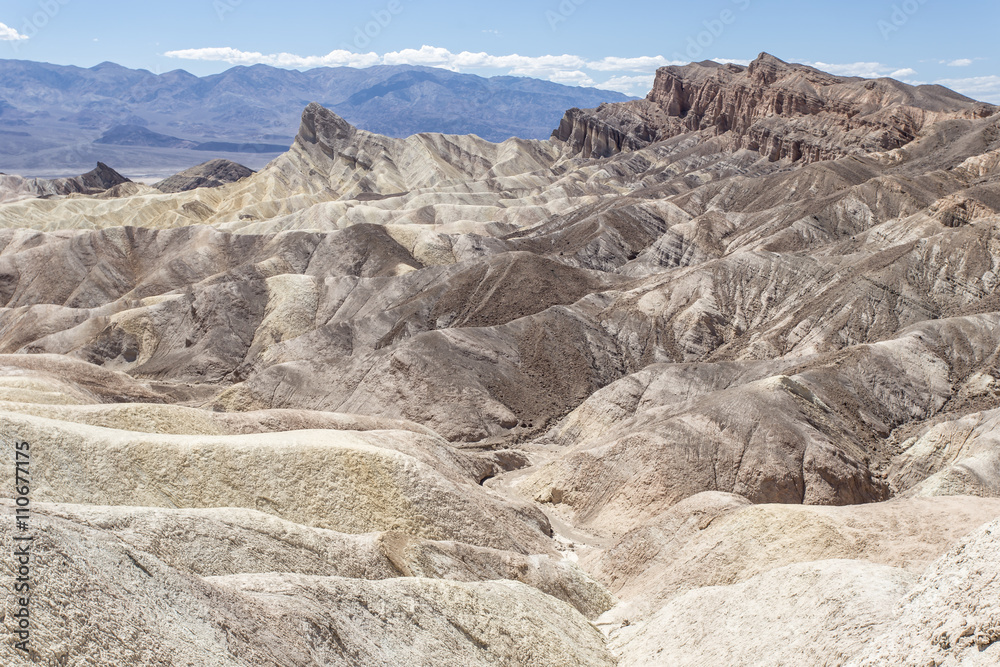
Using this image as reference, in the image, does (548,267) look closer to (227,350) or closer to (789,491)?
(227,350)

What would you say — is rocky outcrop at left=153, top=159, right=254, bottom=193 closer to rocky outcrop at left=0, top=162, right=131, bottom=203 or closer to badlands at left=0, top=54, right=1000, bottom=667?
rocky outcrop at left=0, top=162, right=131, bottom=203

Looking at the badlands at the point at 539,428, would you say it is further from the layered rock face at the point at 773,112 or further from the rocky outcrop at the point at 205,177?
the rocky outcrop at the point at 205,177

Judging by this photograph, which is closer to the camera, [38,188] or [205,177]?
[38,188]

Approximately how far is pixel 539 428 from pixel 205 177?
470 ft

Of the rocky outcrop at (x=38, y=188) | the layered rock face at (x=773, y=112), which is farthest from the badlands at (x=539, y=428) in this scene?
the rocky outcrop at (x=38, y=188)

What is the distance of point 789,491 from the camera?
104ft

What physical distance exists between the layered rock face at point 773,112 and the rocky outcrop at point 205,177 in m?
73.4

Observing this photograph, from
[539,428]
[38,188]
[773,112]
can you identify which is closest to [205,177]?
[38,188]

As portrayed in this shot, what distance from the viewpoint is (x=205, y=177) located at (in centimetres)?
16638

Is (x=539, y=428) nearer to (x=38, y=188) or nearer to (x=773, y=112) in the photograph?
(x=773, y=112)

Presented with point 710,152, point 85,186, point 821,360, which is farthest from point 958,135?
point 85,186

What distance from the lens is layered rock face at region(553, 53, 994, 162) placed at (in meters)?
102

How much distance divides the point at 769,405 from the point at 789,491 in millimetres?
4286

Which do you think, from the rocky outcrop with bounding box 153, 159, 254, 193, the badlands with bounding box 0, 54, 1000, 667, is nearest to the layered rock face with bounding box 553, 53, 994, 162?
the badlands with bounding box 0, 54, 1000, 667
